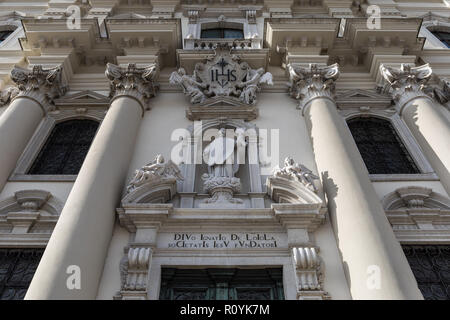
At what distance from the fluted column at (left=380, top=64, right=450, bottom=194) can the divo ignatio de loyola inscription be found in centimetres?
461

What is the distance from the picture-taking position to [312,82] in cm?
1285

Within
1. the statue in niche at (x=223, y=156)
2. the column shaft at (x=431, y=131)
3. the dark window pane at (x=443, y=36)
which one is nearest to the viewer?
the statue in niche at (x=223, y=156)

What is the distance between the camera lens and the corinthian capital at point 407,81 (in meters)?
12.8

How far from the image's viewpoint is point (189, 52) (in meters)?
14.1

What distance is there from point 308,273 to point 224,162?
360 centimetres

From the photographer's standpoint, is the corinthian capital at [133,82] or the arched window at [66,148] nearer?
the arched window at [66,148]

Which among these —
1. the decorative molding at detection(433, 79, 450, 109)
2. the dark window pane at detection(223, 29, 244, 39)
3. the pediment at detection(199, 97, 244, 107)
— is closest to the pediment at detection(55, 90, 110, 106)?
the pediment at detection(199, 97, 244, 107)

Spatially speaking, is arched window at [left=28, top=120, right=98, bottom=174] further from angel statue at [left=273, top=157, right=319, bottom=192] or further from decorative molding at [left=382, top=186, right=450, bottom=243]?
decorative molding at [left=382, top=186, right=450, bottom=243]

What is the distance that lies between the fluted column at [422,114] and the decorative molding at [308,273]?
4.30 metres

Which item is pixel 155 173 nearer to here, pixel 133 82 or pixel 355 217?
pixel 355 217

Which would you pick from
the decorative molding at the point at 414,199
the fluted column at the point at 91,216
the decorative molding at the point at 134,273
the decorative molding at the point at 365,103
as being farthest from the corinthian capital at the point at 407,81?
the decorative molding at the point at 134,273

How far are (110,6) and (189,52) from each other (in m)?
7.50

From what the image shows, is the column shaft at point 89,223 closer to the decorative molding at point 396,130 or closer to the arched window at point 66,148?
the arched window at point 66,148
